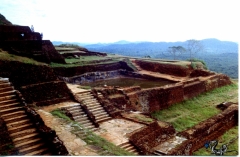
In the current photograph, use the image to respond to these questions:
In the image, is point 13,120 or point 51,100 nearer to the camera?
point 13,120

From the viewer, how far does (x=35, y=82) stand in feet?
33.6

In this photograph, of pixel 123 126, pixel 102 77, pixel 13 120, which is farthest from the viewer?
pixel 102 77

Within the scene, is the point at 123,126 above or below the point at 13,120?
below

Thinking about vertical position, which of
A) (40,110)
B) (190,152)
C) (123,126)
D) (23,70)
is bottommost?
(190,152)

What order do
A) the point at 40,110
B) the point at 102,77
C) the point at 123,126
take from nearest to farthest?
the point at 40,110 → the point at 123,126 → the point at 102,77

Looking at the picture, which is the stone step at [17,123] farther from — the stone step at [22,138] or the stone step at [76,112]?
the stone step at [76,112]

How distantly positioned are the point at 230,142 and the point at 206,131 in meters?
1.09

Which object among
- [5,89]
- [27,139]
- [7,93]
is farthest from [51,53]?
[27,139]

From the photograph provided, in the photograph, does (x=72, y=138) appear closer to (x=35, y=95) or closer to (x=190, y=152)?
(x=35, y=95)

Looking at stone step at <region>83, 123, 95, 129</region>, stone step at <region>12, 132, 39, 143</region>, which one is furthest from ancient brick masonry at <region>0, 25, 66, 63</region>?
stone step at <region>12, 132, 39, 143</region>

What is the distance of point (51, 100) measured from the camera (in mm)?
10398

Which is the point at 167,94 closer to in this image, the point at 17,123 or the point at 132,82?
the point at 132,82

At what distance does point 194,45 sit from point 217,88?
16865 millimetres

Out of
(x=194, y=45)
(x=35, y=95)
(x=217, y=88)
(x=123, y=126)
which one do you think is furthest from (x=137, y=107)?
(x=194, y=45)
